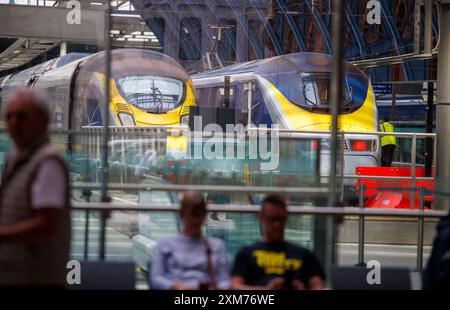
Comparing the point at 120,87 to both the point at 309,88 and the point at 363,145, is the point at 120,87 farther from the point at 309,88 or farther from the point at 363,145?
the point at 363,145

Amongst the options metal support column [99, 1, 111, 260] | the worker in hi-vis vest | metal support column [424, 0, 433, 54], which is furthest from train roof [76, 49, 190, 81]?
metal support column [99, 1, 111, 260]

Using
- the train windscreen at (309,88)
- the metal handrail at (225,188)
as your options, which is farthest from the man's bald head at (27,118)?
the train windscreen at (309,88)

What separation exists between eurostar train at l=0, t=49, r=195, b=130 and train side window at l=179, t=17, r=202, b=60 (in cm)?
36

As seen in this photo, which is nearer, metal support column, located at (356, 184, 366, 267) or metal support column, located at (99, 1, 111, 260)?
metal support column, located at (99, 1, 111, 260)

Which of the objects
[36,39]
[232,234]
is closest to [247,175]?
[232,234]

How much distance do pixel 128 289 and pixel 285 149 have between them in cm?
210

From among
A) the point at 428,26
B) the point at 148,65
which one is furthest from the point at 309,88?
the point at 428,26

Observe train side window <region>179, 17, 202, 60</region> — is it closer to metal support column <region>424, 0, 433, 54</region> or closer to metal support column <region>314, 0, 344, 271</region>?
metal support column <region>424, 0, 433, 54</region>

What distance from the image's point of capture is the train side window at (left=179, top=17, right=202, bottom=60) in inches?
866

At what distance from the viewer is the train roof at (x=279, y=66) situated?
2288 centimetres

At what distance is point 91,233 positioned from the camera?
816 centimetres

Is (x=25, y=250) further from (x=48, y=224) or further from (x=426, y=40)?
(x=426, y=40)

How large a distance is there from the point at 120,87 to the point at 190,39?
1.94 metres

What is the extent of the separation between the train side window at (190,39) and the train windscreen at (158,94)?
605 millimetres
